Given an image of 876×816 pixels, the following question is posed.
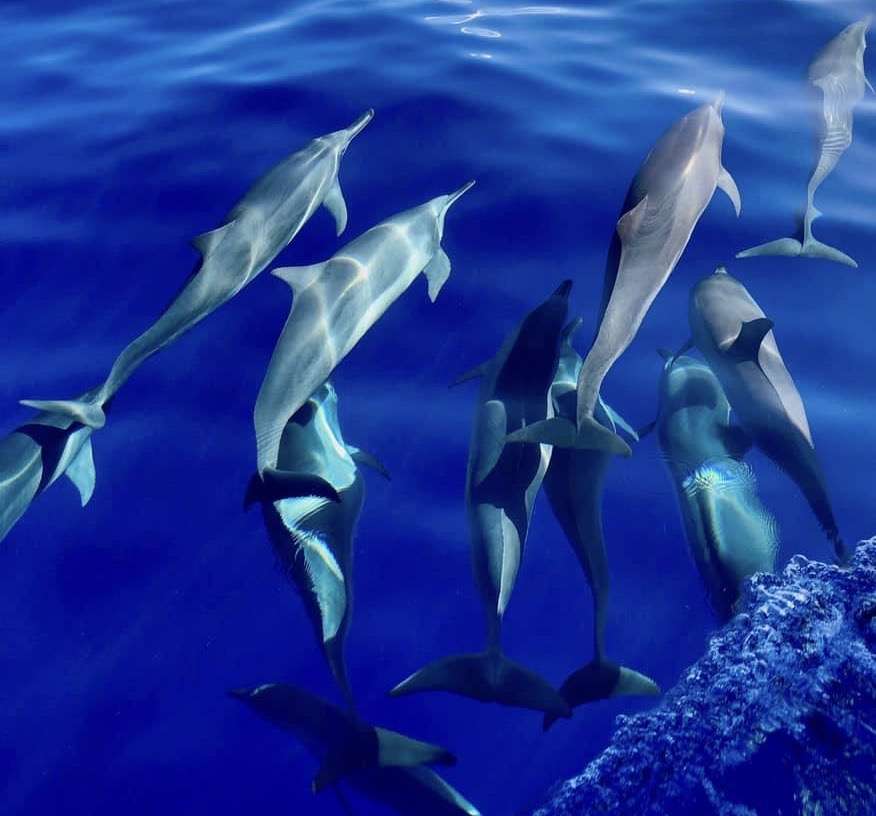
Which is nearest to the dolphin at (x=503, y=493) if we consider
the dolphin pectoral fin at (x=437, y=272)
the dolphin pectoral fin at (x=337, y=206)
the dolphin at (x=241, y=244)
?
the dolphin pectoral fin at (x=437, y=272)

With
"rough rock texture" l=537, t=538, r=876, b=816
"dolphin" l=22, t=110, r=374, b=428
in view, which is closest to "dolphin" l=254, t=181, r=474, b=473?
"dolphin" l=22, t=110, r=374, b=428

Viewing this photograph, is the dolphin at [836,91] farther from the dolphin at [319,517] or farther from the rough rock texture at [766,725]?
the dolphin at [319,517]

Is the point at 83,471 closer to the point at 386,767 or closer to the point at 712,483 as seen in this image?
the point at 386,767

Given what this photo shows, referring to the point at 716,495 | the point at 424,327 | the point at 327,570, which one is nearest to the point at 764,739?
the point at 716,495

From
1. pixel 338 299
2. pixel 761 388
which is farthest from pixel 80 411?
pixel 761 388

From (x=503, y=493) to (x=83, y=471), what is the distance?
8.61ft

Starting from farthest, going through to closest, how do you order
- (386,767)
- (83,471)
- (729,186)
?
(729,186), (83,471), (386,767)

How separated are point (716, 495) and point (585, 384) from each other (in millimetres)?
1048

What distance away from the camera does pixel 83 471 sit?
5.66 meters

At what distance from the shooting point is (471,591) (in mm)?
5258

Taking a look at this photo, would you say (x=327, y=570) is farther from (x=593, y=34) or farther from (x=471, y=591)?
(x=593, y=34)

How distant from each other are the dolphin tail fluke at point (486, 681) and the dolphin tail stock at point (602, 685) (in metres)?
0.12

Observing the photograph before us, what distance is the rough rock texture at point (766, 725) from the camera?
13.1ft

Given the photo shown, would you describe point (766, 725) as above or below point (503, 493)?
below
